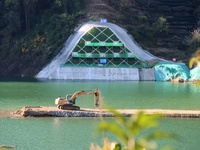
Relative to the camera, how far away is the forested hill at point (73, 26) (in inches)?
2274

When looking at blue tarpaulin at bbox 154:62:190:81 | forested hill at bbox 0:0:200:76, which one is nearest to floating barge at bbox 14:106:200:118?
blue tarpaulin at bbox 154:62:190:81

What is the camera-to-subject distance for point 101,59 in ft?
176

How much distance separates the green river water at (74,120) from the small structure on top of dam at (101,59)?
914cm

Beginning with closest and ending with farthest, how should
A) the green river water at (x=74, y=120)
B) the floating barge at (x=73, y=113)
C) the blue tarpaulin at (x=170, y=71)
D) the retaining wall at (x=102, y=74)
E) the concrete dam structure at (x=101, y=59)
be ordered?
the green river water at (x=74, y=120)
the floating barge at (x=73, y=113)
the blue tarpaulin at (x=170, y=71)
the retaining wall at (x=102, y=74)
the concrete dam structure at (x=101, y=59)

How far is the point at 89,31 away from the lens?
2147 inches

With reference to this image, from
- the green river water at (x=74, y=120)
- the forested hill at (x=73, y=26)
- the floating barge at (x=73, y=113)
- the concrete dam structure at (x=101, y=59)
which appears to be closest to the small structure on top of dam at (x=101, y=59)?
the concrete dam structure at (x=101, y=59)

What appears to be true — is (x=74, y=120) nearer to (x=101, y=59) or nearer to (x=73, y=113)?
(x=73, y=113)

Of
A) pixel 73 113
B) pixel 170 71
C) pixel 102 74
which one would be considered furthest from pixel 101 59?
pixel 73 113

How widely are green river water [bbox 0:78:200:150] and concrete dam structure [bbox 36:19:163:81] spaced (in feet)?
30.2

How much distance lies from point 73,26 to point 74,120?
34.2m

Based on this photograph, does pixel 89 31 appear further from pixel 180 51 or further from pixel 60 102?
pixel 60 102

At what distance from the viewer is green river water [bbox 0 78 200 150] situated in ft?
62.3

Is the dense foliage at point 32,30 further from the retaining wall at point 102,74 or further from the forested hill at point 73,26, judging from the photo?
the retaining wall at point 102,74

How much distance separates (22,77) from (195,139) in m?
36.9
